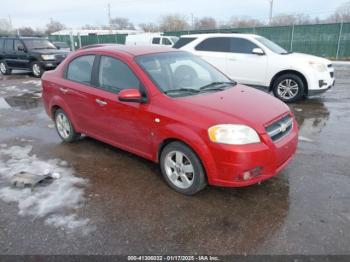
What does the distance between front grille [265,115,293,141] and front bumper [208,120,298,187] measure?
0.09 metres

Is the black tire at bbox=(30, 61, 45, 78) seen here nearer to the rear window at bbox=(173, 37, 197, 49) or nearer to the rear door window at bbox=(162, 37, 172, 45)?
the rear window at bbox=(173, 37, 197, 49)

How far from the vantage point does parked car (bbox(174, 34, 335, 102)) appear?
7910mm

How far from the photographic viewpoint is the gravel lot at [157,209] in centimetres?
287

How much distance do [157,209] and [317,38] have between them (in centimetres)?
2063

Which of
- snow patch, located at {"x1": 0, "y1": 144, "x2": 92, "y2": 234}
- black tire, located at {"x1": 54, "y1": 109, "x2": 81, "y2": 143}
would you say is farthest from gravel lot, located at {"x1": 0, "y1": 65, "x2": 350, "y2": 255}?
black tire, located at {"x1": 54, "y1": 109, "x2": 81, "y2": 143}

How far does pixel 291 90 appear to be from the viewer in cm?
816

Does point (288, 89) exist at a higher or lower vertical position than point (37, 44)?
lower

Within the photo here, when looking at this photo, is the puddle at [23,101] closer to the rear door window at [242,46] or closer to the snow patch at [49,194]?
the snow patch at [49,194]

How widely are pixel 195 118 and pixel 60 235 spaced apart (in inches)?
70.1

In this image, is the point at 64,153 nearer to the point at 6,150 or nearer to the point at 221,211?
the point at 6,150

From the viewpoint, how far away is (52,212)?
3377mm

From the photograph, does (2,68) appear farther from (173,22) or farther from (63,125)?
(173,22)

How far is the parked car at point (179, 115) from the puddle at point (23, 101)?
4.16m

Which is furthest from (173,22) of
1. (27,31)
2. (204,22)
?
(27,31)
